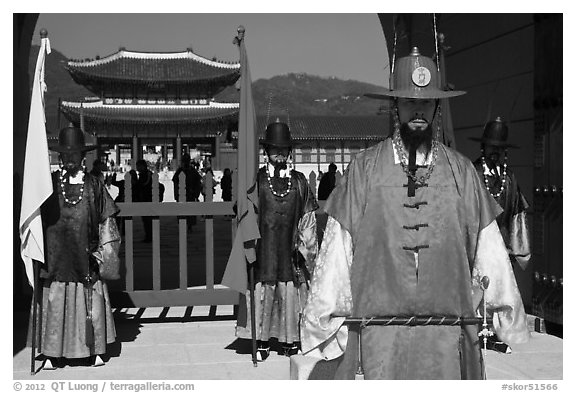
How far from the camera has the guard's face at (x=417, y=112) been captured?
264cm

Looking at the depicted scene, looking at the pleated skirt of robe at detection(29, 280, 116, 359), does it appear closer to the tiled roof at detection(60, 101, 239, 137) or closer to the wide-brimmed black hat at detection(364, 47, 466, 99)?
the wide-brimmed black hat at detection(364, 47, 466, 99)

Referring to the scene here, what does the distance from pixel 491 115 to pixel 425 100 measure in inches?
173

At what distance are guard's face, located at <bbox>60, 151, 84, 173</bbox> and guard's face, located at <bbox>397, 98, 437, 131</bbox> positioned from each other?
293cm

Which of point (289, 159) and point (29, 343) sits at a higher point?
point (289, 159)

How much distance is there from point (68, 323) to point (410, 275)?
306 cm

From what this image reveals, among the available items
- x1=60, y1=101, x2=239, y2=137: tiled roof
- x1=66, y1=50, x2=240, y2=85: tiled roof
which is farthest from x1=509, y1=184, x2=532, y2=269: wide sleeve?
x1=60, y1=101, x2=239, y2=137: tiled roof

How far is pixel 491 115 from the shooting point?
Result: 675cm

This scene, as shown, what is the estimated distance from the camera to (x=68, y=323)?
15.8ft

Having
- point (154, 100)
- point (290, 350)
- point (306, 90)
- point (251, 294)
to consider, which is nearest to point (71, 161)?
point (251, 294)

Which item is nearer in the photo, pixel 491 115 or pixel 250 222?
pixel 250 222

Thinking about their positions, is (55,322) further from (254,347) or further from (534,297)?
(534,297)

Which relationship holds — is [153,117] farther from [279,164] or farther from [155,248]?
[279,164]

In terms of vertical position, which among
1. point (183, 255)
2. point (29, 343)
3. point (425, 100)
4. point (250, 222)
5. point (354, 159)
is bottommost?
point (29, 343)

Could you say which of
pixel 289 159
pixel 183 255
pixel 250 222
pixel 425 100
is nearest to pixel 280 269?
pixel 250 222
